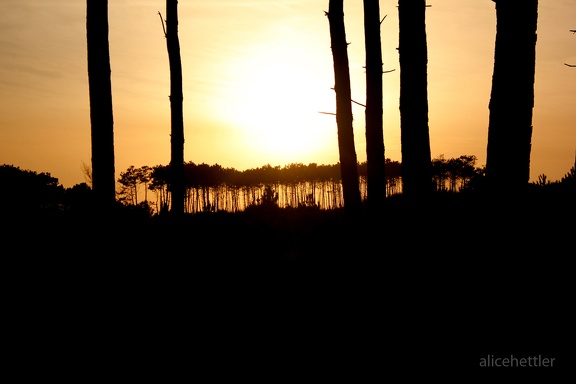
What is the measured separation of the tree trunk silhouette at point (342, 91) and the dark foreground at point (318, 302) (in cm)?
317

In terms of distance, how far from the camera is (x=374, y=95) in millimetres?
13000

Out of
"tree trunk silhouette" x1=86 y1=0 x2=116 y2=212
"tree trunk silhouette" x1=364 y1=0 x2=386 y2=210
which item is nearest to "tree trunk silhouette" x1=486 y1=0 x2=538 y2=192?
"tree trunk silhouette" x1=86 y1=0 x2=116 y2=212

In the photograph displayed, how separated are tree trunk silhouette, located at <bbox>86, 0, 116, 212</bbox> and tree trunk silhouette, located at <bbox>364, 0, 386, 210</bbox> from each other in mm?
6475

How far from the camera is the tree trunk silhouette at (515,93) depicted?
214 inches

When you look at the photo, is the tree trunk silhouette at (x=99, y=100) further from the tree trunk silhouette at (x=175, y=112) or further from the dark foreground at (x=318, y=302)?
the tree trunk silhouette at (x=175, y=112)

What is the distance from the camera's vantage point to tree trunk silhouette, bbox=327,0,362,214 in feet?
42.1

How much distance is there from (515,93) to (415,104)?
4510mm

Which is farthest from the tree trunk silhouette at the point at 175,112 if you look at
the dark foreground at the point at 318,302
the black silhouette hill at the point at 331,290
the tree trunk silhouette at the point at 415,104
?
the tree trunk silhouette at the point at 415,104

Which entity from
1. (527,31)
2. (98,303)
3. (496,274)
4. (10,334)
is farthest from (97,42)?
(496,274)

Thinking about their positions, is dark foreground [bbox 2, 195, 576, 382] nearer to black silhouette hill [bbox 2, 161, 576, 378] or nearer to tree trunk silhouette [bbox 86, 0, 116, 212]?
black silhouette hill [bbox 2, 161, 576, 378]

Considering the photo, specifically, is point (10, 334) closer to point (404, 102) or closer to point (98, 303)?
point (98, 303)

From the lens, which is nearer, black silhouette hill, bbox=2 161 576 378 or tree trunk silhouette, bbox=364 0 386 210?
black silhouette hill, bbox=2 161 576 378

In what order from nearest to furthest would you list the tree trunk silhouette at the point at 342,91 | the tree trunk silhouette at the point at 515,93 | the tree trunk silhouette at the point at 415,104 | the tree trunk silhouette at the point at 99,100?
the tree trunk silhouette at the point at 515,93 → the tree trunk silhouette at the point at 99,100 → the tree trunk silhouette at the point at 415,104 → the tree trunk silhouette at the point at 342,91

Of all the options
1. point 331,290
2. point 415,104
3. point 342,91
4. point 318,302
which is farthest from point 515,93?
point 342,91
